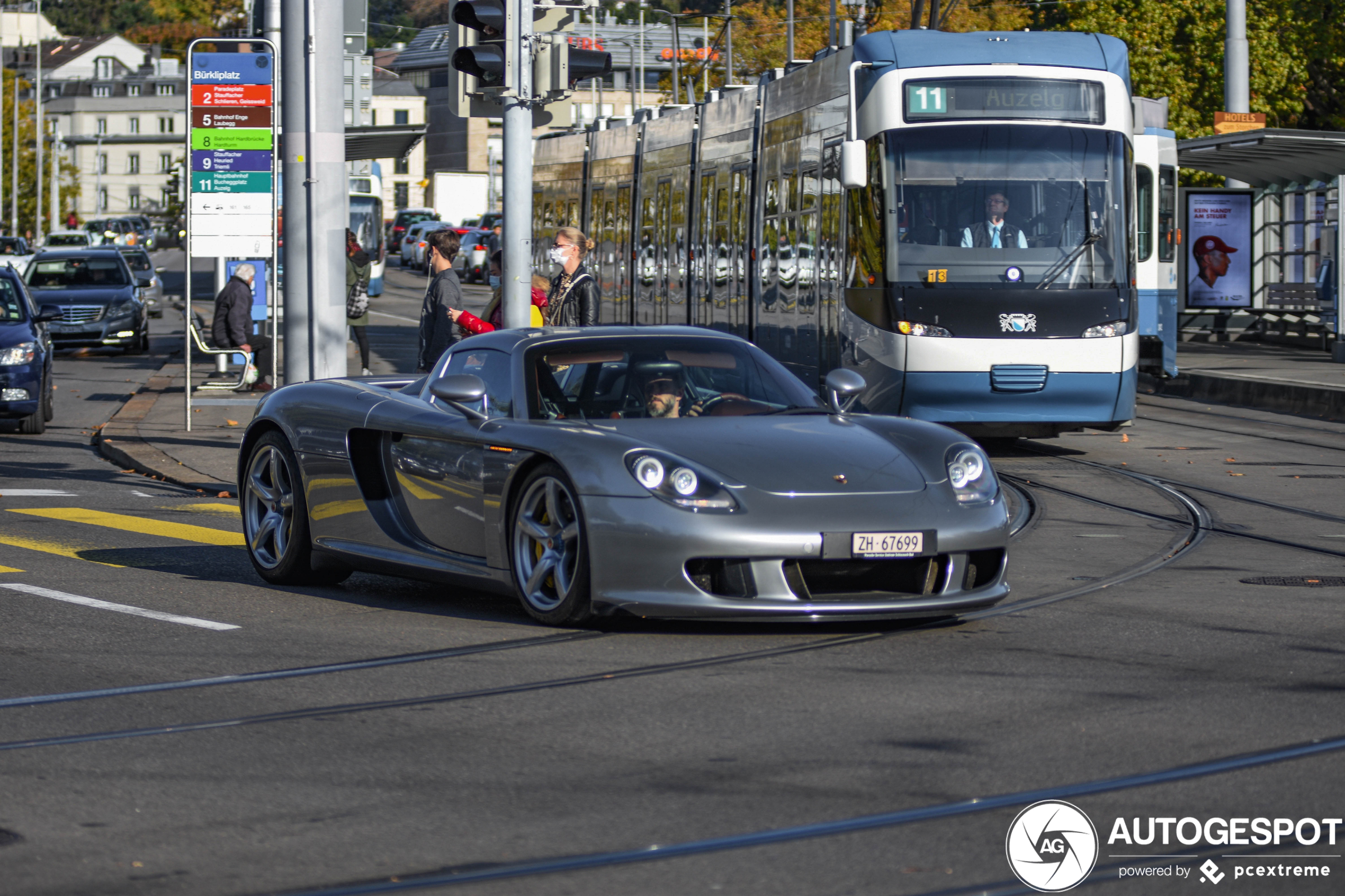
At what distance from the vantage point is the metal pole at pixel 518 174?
11617mm

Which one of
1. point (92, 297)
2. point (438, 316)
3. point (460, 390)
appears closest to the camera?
point (460, 390)

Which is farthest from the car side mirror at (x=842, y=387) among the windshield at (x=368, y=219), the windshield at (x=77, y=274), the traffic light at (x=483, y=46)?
the windshield at (x=368, y=219)

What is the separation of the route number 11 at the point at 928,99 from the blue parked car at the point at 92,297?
19130 mm

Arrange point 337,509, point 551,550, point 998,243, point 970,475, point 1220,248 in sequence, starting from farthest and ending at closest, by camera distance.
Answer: point 1220,248 → point 998,243 → point 337,509 → point 970,475 → point 551,550

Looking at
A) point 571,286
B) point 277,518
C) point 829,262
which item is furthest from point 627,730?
point 829,262

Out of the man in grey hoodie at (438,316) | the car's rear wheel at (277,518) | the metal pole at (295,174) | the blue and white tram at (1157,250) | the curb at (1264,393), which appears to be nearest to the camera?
the car's rear wheel at (277,518)

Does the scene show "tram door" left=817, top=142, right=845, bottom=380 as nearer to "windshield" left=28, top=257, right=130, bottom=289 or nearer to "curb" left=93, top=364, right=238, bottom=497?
"curb" left=93, top=364, right=238, bottom=497

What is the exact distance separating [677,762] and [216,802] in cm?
123

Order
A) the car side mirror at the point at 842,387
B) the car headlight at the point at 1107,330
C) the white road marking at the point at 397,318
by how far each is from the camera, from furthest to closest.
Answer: the white road marking at the point at 397,318, the car headlight at the point at 1107,330, the car side mirror at the point at 842,387

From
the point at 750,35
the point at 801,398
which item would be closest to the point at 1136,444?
the point at 801,398

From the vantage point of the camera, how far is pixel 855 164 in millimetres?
15203

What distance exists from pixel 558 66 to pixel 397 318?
107 ft

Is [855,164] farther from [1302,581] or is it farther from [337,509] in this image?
[337,509]

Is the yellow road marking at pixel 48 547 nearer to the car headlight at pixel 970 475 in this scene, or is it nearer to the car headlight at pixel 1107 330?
the car headlight at pixel 970 475
